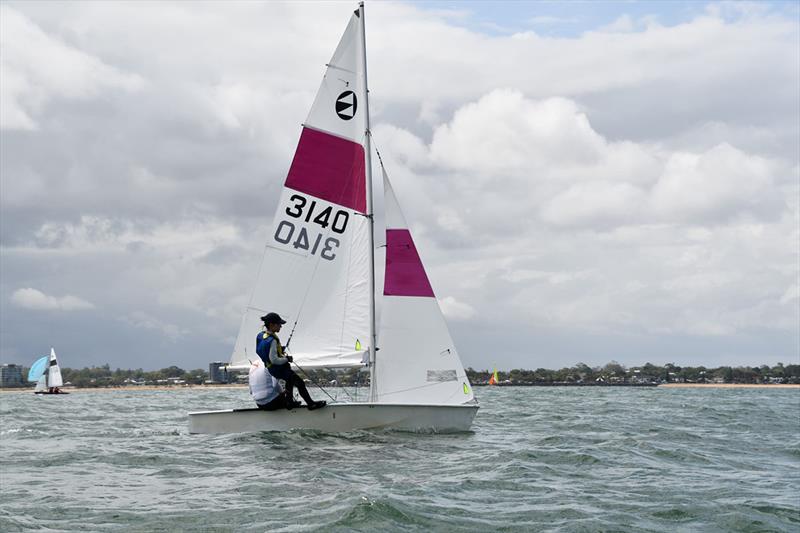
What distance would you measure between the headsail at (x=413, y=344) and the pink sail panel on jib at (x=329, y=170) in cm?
120

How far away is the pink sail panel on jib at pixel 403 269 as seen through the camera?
18.9 meters

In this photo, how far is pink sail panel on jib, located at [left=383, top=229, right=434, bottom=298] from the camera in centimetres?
1888

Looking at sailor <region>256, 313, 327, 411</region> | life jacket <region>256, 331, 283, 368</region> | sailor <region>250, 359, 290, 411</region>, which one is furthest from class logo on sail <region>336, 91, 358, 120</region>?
sailor <region>250, 359, 290, 411</region>

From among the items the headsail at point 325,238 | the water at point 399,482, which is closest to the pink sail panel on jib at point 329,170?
the headsail at point 325,238

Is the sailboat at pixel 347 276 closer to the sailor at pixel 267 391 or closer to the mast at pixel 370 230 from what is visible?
the mast at pixel 370 230

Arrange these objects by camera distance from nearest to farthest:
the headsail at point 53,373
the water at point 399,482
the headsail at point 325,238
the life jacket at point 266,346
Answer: the water at point 399,482 < the life jacket at point 266,346 < the headsail at point 325,238 < the headsail at point 53,373

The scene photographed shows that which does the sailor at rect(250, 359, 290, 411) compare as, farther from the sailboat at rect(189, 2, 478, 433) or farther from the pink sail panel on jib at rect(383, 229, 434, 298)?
the pink sail panel on jib at rect(383, 229, 434, 298)

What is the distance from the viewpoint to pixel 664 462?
50.1ft

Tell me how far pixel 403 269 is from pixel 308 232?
88.2 inches

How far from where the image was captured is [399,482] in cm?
1198

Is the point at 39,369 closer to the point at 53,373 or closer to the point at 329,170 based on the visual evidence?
the point at 53,373

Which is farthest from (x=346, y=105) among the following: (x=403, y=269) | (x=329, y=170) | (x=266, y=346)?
(x=266, y=346)

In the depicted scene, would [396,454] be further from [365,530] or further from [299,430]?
[365,530]

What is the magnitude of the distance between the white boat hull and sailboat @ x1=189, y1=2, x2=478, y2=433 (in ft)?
2.28
